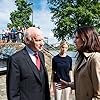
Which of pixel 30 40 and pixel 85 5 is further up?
pixel 85 5

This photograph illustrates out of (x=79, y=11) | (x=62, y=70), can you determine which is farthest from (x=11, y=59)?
(x=79, y=11)

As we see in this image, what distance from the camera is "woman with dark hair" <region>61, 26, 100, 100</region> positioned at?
3.62 metres

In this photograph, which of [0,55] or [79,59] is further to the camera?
[0,55]

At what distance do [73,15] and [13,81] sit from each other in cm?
4808

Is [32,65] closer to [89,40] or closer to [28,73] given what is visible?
[28,73]

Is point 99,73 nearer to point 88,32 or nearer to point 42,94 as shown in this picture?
point 88,32

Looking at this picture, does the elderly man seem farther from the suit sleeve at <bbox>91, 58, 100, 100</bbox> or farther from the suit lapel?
the suit sleeve at <bbox>91, 58, 100, 100</bbox>

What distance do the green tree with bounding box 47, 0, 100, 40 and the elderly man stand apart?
44952mm

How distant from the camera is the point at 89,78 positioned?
12.1 ft

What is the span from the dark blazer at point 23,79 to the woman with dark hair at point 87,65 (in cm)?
71

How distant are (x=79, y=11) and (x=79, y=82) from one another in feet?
155

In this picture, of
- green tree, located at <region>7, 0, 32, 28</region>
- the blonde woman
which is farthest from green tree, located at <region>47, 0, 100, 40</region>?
the blonde woman

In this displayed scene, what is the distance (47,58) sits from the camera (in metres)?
22.6

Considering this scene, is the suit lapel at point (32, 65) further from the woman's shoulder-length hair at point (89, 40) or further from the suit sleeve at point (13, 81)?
the woman's shoulder-length hair at point (89, 40)
